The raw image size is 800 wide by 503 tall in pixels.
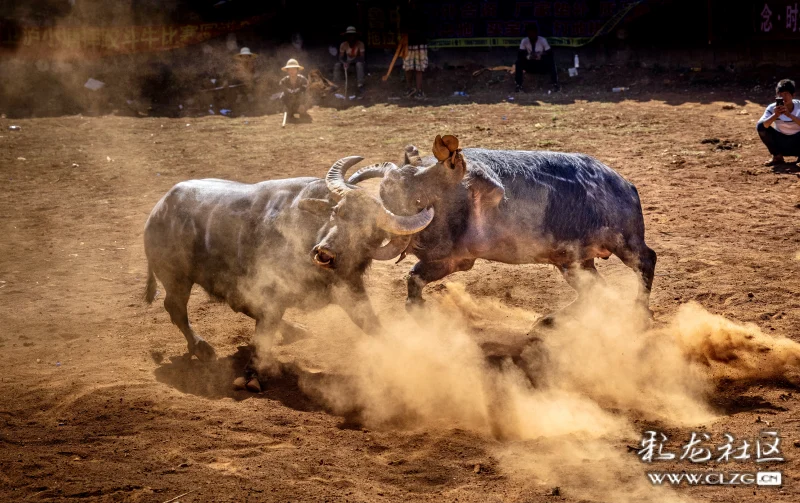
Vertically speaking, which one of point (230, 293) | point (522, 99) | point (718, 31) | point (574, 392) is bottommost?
Answer: point (574, 392)

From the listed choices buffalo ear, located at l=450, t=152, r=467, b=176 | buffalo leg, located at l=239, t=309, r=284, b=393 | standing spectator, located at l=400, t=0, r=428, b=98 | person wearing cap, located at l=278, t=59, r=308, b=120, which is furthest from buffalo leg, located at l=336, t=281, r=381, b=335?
standing spectator, located at l=400, t=0, r=428, b=98

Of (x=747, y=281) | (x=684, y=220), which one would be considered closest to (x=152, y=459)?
(x=747, y=281)

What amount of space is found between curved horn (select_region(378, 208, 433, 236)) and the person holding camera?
21.9 ft

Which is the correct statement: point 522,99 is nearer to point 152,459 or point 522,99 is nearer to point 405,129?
point 405,129

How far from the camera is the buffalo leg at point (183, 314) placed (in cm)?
570

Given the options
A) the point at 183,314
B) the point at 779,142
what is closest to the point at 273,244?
the point at 183,314

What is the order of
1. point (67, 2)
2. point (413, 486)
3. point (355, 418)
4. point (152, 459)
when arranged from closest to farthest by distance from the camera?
point (413, 486)
point (152, 459)
point (355, 418)
point (67, 2)

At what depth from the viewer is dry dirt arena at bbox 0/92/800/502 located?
3938 millimetres

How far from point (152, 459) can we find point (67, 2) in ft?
54.2

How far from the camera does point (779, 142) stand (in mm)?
9922

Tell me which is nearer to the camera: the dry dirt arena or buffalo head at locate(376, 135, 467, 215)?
the dry dirt arena

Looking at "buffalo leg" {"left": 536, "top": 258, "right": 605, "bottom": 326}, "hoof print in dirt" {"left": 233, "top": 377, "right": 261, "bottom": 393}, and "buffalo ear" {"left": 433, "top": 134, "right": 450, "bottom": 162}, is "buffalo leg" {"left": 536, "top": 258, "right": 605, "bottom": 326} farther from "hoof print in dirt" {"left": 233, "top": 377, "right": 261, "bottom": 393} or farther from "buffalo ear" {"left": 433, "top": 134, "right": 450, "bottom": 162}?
"hoof print in dirt" {"left": 233, "top": 377, "right": 261, "bottom": 393}

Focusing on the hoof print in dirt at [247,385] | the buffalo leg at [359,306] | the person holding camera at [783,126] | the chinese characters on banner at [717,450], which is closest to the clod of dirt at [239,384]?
the hoof print in dirt at [247,385]

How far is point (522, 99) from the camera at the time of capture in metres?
15.6
